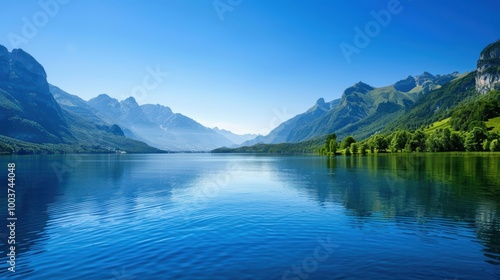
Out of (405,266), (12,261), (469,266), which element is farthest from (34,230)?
(469,266)

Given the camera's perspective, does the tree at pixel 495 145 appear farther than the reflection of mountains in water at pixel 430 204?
Yes

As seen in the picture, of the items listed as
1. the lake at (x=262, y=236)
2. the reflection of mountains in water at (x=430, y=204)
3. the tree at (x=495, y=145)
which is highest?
the tree at (x=495, y=145)

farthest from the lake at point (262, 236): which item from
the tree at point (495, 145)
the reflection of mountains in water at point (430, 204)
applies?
the tree at point (495, 145)

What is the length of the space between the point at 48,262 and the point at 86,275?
5335mm

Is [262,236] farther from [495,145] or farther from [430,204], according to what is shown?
[495,145]

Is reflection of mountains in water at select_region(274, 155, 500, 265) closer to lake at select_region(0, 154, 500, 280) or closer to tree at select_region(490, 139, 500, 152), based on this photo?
lake at select_region(0, 154, 500, 280)

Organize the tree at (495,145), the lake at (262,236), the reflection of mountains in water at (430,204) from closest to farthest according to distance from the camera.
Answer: the lake at (262,236) → the reflection of mountains in water at (430,204) → the tree at (495,145)

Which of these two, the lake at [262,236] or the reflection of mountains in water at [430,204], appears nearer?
the lake at [262,236]

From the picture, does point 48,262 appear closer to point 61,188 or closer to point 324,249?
point 324,249

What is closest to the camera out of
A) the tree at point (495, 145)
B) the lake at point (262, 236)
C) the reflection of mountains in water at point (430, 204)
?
the lake at point (262, 236)

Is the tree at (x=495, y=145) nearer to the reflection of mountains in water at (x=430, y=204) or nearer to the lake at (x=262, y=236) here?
the reflection of mountains in water at (x=430, y=204)

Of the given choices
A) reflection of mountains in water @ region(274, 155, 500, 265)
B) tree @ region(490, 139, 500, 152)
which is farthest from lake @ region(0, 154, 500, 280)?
tree @ region(490, 139, 500, 152)

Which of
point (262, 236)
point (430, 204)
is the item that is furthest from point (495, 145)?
point (262, 236)

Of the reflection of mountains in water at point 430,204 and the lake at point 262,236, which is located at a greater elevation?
the reflection of mountains in water at point 430,204
